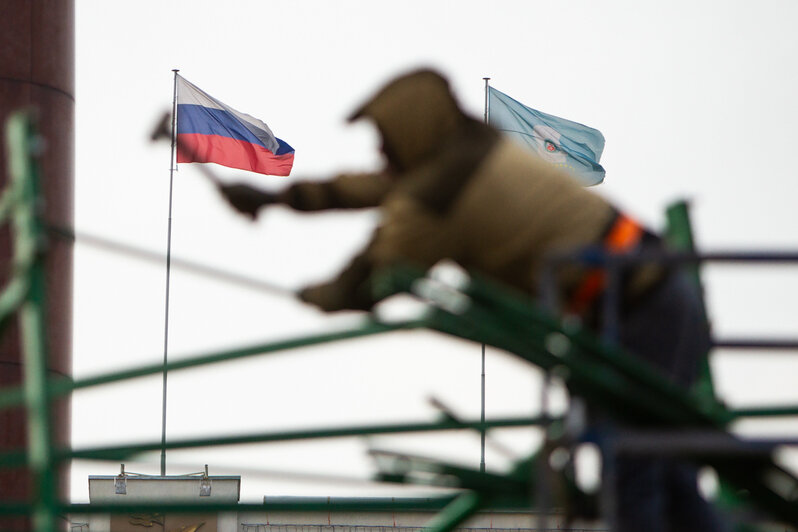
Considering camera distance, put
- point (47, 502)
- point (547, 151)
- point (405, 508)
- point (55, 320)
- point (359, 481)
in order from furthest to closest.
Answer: point (547, 151)
point (55, 320)
point (405, 508)
point (359, 481)
point (47, 502)

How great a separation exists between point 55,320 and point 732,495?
323 inches

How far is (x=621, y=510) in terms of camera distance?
15.9 feet

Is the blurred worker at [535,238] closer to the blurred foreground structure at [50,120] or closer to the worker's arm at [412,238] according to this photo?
the worker's arm at [412,238]

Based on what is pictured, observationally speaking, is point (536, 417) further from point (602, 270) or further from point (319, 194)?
point (319, 194)

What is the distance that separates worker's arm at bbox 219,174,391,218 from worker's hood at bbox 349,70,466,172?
33 cm

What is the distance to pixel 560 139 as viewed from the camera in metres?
23.2

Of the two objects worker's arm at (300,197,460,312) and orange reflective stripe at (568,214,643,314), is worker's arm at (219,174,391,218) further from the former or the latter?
orange reflective stripe at (568,214,643,314)

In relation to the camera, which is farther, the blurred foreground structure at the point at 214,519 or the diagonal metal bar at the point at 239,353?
the blurred foreground structure at the point at 214,519

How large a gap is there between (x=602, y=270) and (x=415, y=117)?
896 millimetres

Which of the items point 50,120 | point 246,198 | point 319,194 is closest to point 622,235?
point 319,194

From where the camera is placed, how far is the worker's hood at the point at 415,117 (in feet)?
17.2

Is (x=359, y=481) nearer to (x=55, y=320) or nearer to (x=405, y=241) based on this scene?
(x=405, y=241)

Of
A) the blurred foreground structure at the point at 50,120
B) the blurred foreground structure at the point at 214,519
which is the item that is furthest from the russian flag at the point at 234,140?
the blurred foreground structure at the point at 50,120

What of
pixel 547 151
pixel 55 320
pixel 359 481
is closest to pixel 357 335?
pixel 359 481
